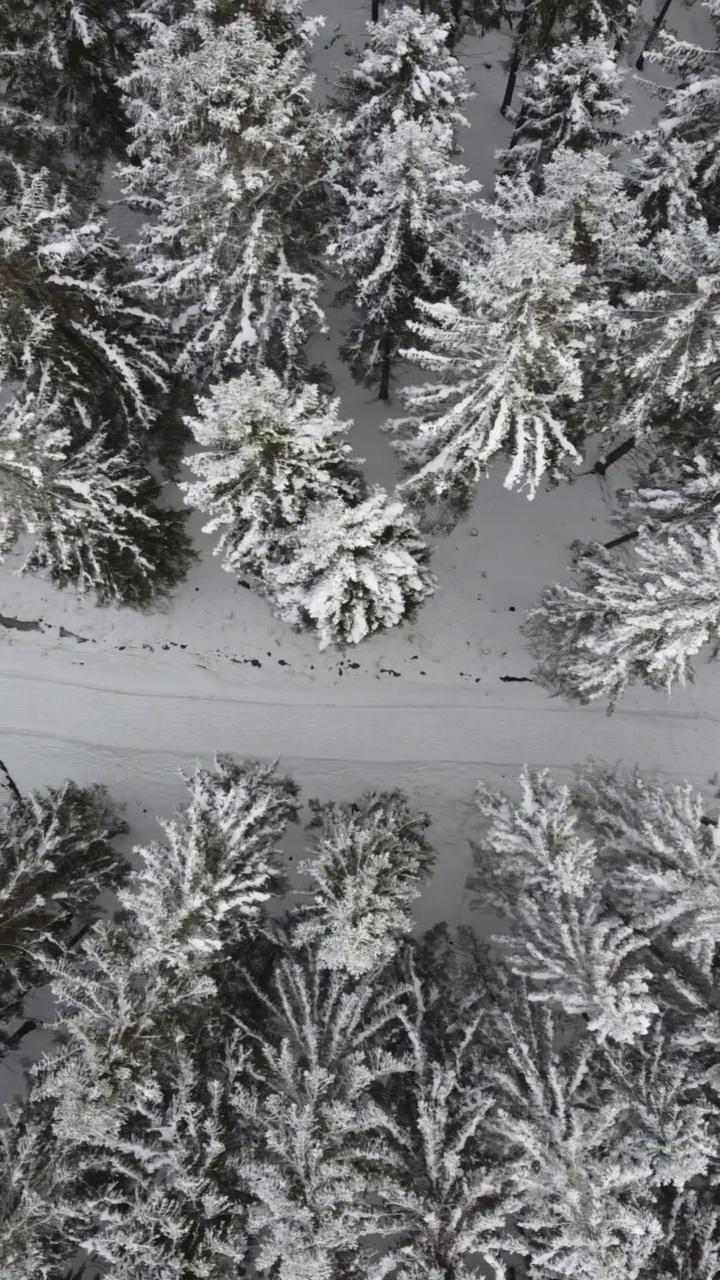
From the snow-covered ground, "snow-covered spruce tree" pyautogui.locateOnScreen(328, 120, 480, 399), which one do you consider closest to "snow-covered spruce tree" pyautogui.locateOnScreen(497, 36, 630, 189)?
"snow-covered spruce tree" pyautogui.locateOnScreen(328, 120, 480, 399)

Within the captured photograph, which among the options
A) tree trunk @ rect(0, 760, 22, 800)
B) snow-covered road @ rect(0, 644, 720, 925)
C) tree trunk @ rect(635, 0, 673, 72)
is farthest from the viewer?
tree trunk @ rect(635, 0, 673, 72)

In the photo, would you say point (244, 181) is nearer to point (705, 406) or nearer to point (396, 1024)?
point (705, 406)

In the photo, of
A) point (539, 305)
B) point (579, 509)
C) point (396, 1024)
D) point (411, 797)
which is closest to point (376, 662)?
point (411, 797)

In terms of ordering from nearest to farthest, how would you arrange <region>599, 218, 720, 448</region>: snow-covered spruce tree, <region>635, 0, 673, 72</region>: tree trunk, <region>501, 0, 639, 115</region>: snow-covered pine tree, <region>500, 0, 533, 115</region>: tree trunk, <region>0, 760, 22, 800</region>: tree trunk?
<region>599, 218, 720, 448</region>: snow-covered spruce tree → <region>501, 0, 639, 115</region>: snow-covered pine tree → <region>500, 0, 533, 115</region>: tree trunk → <region>0, 760, 22, 800</region>: tree trunk → <region>635, 0, 673, 72</region>: tree trunk

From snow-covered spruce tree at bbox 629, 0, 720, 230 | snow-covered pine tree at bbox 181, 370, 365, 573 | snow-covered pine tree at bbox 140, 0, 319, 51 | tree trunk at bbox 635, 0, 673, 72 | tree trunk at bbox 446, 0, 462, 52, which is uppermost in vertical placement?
tree trunk at bbox 635, 0, 673, 72

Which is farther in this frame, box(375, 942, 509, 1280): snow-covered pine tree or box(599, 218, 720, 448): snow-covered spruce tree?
box(599, 218, 720, 448): snow-covered spruce tree

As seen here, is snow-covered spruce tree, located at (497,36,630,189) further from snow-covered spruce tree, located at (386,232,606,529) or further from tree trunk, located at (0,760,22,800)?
tree trunk, located at (0,760,22,800)
